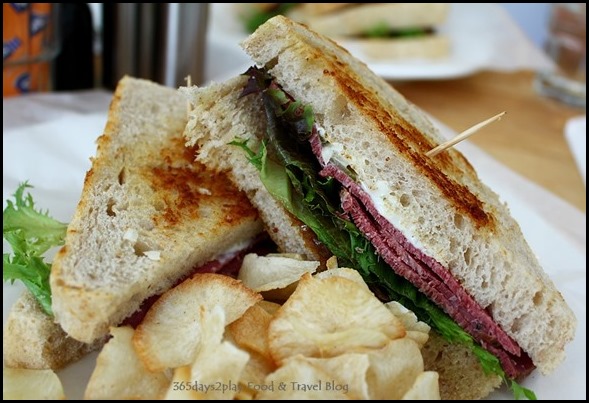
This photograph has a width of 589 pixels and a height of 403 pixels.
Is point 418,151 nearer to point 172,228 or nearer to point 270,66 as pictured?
point 270,66

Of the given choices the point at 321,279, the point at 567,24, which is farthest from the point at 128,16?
the point at 567,24

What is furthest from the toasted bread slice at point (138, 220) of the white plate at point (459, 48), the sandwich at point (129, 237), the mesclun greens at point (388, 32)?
the mesclun greens at point (388, 32)

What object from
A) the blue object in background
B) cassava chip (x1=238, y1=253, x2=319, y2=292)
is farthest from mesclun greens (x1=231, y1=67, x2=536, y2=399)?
the blue object in background

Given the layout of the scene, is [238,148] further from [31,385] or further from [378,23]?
[378,23]

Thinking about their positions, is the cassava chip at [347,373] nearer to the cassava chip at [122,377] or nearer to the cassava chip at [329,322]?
the cassava chip at [329,322]

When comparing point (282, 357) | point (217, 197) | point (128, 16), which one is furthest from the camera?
point (128, 16)

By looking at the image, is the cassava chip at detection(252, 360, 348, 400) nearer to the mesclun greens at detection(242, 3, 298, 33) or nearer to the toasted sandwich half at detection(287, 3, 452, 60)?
the toasted sandwich half at detection(287, 3, 452, 60)
